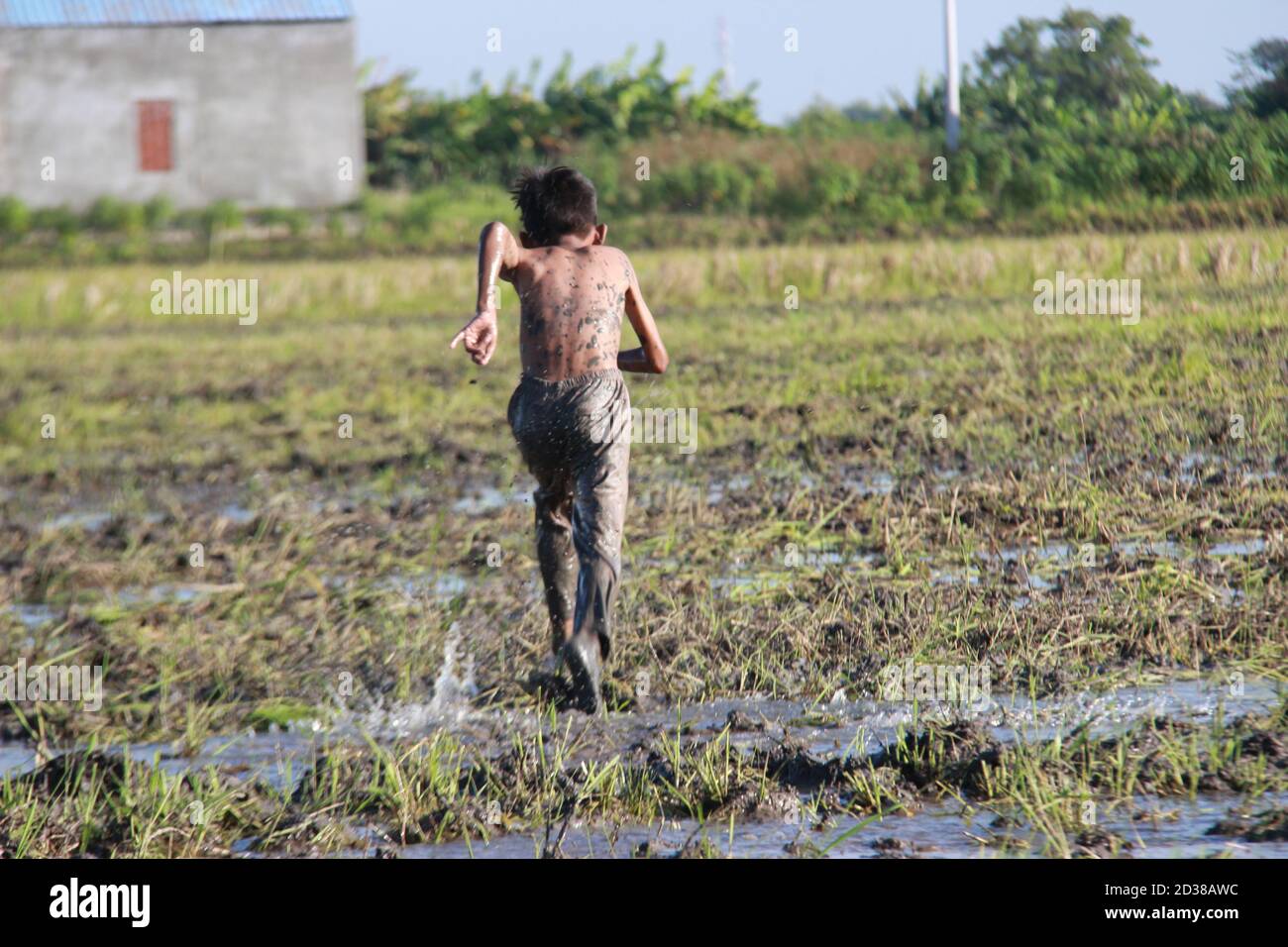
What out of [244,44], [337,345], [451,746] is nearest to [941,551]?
[451,746]

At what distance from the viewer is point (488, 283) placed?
496 centimetres

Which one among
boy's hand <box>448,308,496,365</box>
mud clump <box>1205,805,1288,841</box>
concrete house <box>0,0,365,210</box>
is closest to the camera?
mud clump <box>1205,805,1288,841</box>

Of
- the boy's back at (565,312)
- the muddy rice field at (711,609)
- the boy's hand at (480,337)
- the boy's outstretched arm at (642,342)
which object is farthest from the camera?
the boy's outstretched arm at (642,342)

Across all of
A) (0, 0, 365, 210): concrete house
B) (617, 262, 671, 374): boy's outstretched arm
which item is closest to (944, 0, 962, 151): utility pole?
(0, 0, 365, 210): concrete house

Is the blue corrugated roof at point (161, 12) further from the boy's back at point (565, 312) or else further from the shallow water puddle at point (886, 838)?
the shallow water puddle at point (886, 838)

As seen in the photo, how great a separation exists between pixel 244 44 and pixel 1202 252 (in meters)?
17.8

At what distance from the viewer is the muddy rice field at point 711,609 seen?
13.7 feet

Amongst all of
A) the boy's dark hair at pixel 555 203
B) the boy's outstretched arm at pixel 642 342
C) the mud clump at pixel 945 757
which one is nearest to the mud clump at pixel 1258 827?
the mud clump at pixel 945 757

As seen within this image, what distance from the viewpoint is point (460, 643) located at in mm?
5879

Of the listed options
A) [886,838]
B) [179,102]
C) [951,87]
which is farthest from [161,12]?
[886,838]

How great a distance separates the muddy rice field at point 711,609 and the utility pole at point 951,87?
10305 mm

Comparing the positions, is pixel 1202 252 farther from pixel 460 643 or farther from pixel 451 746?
pixel 451 746

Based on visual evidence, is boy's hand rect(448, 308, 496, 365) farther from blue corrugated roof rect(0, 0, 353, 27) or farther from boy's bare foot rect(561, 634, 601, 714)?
blue corrugated roof rect(0, 0, 353, 27)

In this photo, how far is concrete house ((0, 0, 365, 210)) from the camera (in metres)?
28.5
